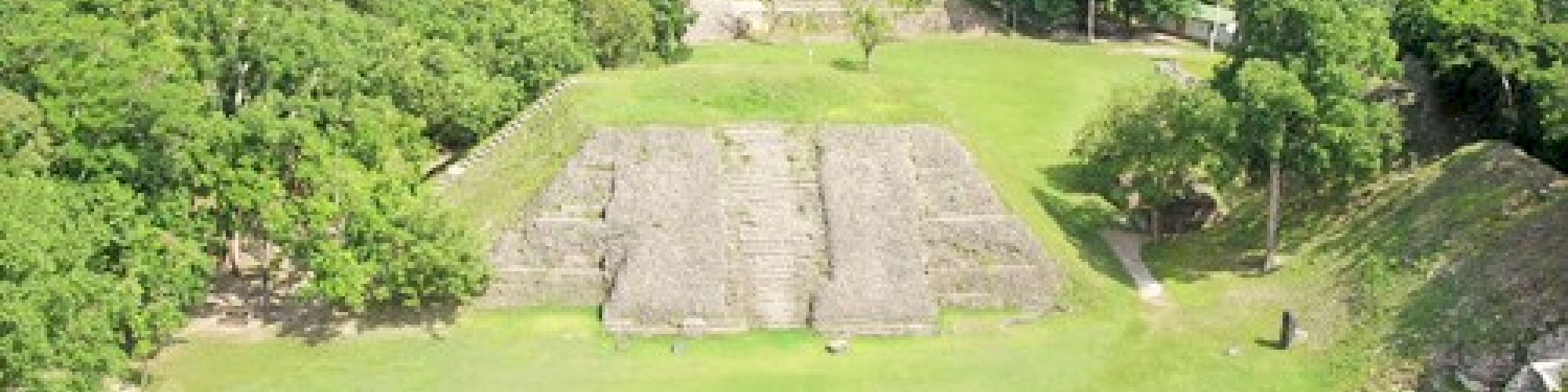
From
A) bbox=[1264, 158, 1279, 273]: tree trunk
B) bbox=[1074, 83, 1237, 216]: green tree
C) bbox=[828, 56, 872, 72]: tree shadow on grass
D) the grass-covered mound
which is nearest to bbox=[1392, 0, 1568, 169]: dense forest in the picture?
the grass-covered mound

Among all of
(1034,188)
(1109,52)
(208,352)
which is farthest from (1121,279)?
(1109,52)

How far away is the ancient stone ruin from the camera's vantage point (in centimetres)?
4412

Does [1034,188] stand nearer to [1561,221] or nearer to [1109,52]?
[1561,221]

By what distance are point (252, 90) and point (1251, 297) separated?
29.7 metres

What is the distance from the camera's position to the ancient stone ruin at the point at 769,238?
145 ft

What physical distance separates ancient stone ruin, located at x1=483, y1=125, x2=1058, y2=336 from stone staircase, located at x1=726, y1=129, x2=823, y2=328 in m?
0.05

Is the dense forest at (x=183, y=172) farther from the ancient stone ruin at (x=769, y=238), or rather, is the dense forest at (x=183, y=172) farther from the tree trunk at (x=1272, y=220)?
the tree trunk at (x=1272, y=220)

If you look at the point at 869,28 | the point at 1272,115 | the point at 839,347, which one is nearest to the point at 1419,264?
the point at 1272,115

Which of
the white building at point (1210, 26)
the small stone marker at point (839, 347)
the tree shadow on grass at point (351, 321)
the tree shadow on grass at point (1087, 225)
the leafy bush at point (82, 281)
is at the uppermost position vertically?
the white building at point (1210, 26)

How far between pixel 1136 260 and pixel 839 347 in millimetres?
12409

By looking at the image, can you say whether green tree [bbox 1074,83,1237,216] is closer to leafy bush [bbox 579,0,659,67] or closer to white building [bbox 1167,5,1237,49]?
→ leafy bush [bbox 579,0,659,67]

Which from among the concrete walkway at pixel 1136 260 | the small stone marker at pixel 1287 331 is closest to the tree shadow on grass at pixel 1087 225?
the concrete walkway at pixel 1136 260

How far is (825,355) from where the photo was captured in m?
42.2

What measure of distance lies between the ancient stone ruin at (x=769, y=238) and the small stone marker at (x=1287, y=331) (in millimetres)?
6621
